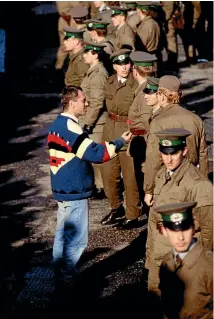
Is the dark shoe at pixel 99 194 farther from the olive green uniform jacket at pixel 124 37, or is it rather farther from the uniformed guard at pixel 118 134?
the olive green uniform jacket at pixel 124 37

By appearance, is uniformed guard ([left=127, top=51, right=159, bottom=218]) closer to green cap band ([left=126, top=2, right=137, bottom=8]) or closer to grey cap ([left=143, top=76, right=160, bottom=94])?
grey cap ([left=143, top=76, right=160, bottom=94])

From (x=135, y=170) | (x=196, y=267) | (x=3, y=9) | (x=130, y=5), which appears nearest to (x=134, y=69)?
(x=135, y=170)

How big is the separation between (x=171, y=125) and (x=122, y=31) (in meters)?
6.49

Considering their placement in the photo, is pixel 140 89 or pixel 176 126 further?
pixel 140 89

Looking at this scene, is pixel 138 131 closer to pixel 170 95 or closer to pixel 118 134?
pixel 118 134

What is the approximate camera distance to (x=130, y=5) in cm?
1666

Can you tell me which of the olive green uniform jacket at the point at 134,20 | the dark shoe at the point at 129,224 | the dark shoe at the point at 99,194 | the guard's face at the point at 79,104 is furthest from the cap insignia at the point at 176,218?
the olive green uniform jacket at the point at 134,20

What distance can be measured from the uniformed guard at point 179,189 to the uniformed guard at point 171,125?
0.95 metres

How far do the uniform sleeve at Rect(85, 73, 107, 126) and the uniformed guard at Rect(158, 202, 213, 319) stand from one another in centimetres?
479

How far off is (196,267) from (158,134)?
1.53 metres

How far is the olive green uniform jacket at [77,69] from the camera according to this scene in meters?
11.6

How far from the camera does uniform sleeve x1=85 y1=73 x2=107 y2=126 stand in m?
10.3

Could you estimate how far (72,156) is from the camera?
783cm

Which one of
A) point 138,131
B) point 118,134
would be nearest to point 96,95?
point 118,134
